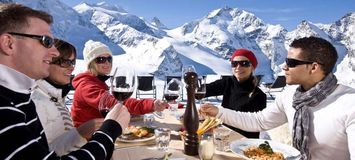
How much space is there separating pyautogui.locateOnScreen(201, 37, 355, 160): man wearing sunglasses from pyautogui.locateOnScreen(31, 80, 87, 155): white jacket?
1670 mm

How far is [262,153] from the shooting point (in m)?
2.29

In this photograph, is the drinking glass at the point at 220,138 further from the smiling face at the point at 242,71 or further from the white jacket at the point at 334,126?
the smiling face at the point at 242,71

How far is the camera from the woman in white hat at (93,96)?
3.51 meters

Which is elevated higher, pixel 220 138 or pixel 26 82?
pixel 26 82

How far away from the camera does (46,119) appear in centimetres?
278

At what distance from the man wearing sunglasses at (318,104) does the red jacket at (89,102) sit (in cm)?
148

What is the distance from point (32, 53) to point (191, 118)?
41.3 inches

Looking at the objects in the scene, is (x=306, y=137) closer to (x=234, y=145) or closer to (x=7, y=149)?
(x=234, y=145)

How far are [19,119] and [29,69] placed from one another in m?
0.45

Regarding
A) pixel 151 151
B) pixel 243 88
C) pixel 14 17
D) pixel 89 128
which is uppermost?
pixel 14 17

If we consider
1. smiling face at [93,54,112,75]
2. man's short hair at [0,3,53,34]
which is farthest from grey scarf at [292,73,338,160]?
smiling face at [93,54,112,75]

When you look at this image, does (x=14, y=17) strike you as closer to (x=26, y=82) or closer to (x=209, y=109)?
(x=26, y=82)

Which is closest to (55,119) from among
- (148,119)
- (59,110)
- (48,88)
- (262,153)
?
(59,110)

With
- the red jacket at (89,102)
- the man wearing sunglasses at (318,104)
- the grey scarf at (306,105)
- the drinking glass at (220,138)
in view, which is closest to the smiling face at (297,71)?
the man wearing sunglasses at (318,104)
